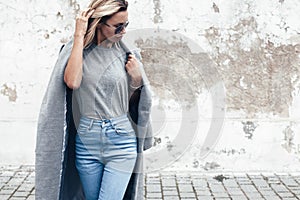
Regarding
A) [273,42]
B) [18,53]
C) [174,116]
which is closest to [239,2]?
[273,42]

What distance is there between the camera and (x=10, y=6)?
19.9 feet

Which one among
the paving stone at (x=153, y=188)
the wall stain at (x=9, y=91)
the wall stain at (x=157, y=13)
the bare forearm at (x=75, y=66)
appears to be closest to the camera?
the bare forearm at (x=75, y=66)

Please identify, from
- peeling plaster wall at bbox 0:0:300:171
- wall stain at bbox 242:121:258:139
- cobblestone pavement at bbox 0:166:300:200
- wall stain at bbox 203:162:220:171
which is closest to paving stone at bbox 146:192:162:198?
cobblestone pavement at bbox 0:166:300:200

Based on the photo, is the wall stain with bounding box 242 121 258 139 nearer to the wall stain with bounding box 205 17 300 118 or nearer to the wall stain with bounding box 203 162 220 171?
the wall stain with bounding box 205 17 300 118

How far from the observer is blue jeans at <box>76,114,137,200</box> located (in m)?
3.26

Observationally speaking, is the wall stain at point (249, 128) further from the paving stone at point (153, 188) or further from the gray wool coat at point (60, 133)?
the gray wool coat at point (60, 133)

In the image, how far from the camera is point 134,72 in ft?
10.9

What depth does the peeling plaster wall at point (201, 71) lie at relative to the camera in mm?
6086

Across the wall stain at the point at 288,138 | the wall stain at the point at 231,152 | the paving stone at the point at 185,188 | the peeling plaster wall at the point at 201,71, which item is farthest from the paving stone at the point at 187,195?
the wall stain at the point at 288,138

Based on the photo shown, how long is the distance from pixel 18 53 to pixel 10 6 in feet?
1.82

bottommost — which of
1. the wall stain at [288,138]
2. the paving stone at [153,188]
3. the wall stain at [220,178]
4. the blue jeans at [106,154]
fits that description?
the wall stain at [220,178]

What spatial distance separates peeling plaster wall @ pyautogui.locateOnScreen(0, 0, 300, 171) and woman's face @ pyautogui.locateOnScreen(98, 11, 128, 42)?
9.39ft

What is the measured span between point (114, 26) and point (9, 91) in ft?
11.1

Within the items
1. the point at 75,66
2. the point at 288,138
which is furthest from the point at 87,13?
the point at 288,138
